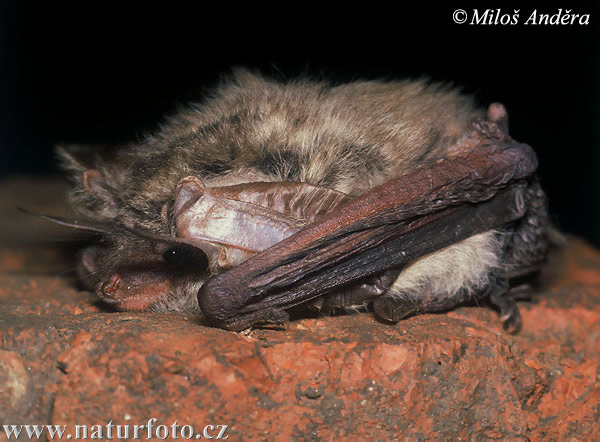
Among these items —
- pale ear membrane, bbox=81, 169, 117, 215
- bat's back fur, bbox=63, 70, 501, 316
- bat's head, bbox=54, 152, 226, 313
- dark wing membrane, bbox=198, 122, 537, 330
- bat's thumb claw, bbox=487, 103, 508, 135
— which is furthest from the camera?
bat's thumb claw, bbox=487, 103, 508, 135

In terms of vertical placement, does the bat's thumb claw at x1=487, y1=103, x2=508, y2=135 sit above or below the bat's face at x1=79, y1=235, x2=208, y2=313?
above

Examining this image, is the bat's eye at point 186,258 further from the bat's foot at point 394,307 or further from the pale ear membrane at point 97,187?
the bat's foot at point 394,307

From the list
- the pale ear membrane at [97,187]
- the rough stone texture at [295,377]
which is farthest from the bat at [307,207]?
the rough stone texture at [295,377]

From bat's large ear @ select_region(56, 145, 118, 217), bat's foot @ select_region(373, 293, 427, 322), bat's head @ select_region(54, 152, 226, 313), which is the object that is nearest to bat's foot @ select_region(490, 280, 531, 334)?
bat's foot @ select_region(373, 293, 427, 322)

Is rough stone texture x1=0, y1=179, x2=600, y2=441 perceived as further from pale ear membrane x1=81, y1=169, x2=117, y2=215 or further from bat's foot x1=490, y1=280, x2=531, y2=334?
pale ear membrane x1=81, y1=169, x2=117, y2=215

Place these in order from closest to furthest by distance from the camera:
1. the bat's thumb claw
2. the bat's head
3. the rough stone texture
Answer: the rough stone texture < the bat's head < the bat's thumb claw

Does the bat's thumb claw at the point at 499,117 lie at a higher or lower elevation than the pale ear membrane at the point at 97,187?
higher
